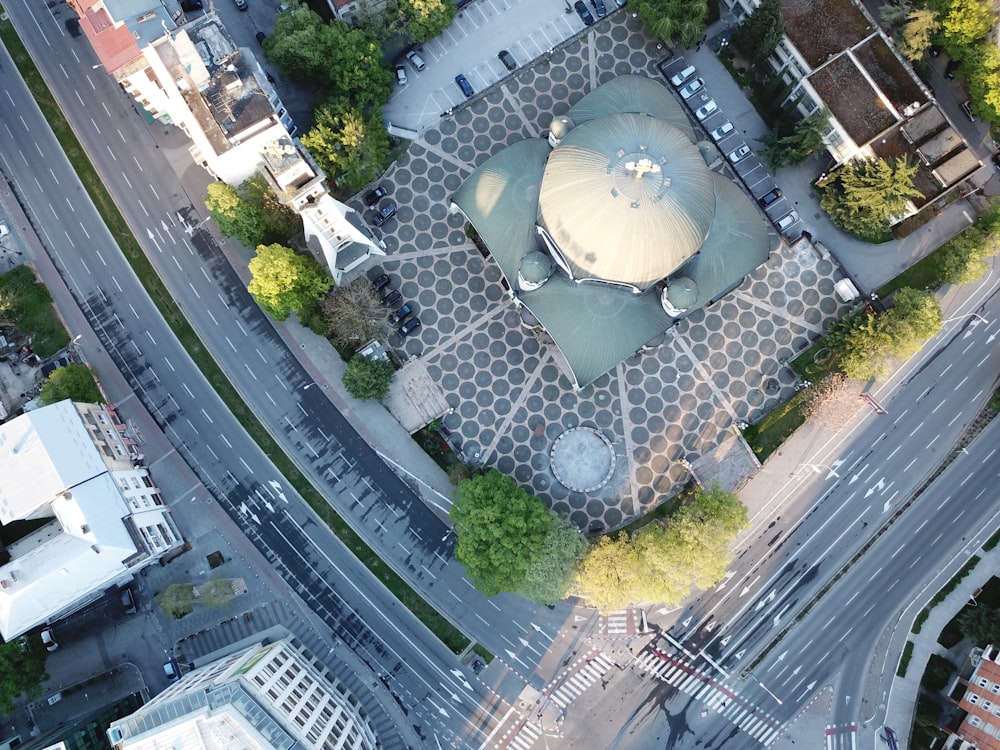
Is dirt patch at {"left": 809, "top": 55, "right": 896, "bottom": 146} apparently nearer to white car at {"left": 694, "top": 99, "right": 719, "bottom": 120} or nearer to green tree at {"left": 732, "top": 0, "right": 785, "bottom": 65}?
green tree at {"left": 732, "top": 0, "right": 785, "bottom": 65}

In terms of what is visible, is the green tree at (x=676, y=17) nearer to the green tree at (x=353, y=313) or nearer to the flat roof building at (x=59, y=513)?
the green tree at (x=353, y=313)

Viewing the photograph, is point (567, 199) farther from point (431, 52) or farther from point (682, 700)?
point (682, 700)

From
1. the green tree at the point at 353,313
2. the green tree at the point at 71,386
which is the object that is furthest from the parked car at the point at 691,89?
the green tree at the point at 71,386

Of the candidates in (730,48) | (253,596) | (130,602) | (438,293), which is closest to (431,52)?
(438,293)

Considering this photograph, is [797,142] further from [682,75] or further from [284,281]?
[284,281]

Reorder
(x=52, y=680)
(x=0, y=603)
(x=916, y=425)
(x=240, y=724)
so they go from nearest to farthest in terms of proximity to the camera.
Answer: (x=240, y=724) < (x=0, y=603) < (x=52, y=680) < (x=916, y=425)

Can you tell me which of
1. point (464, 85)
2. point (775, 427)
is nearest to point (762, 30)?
point (464, 85)
